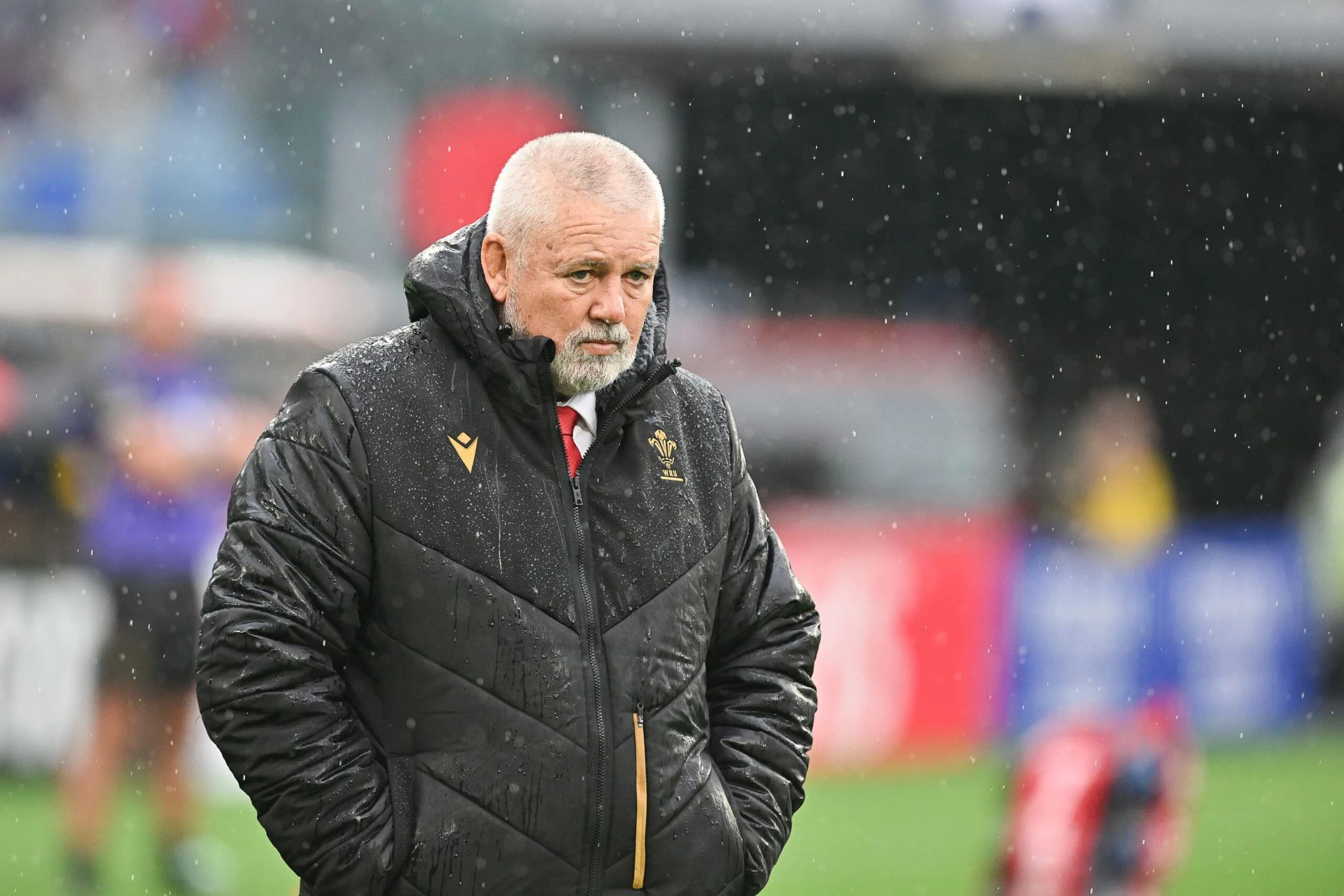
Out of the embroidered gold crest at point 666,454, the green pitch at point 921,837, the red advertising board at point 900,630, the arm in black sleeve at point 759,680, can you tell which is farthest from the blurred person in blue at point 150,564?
the embroidered gold crest at point 666,454

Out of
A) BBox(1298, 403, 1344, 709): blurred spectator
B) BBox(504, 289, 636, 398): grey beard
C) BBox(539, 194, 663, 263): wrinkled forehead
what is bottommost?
BBox(504, 289, 636, 398): grey beard

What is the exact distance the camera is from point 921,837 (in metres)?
7.11

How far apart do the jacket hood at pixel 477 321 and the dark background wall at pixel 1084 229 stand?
1134cm

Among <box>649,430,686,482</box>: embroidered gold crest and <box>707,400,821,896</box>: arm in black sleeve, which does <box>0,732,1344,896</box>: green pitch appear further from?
<box>649,430,686,482</box>: embroidered gold crest

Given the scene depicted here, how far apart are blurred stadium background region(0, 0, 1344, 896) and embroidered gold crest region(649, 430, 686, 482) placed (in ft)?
12.7

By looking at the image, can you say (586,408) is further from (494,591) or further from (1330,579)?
(1330,579)

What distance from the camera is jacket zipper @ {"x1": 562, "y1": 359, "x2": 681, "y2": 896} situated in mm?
2010

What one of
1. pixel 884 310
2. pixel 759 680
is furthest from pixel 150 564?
pixel 884 310

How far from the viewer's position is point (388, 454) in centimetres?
200

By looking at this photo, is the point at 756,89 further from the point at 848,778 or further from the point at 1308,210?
the point at 848,778

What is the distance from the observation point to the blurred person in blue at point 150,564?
213 inches

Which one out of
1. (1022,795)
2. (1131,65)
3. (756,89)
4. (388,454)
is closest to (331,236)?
(756,89)

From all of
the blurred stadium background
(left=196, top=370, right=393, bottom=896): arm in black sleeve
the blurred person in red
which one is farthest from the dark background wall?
(left=196, top=370, right=393, bottom=896): arm in black sleeve

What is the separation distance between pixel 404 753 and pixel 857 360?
31.2 ft
